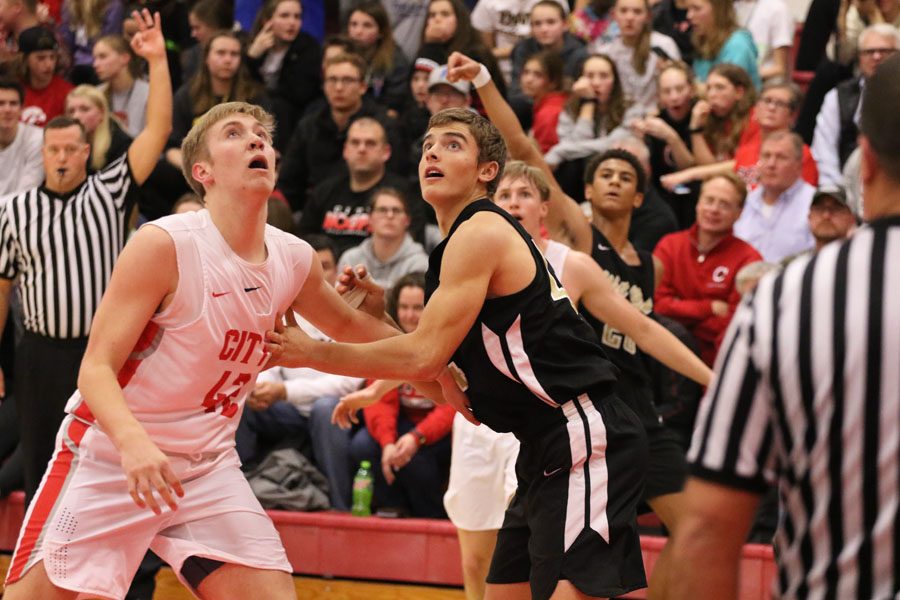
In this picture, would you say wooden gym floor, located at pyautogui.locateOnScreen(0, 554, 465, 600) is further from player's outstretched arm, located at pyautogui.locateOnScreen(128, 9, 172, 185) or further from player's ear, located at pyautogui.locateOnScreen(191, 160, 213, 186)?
player's ear, located at pyautogui.locateOnScreen(191, 160, 213, 186)

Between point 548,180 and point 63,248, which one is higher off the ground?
point 548,180

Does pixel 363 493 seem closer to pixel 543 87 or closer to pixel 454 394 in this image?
pixel 454 394

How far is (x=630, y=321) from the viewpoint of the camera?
16.1ft

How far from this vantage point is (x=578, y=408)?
3828mm

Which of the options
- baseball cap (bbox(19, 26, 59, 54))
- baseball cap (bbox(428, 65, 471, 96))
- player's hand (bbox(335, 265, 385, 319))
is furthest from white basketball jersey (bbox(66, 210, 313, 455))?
baseball cap (bbox(19, 26, 59, 54))

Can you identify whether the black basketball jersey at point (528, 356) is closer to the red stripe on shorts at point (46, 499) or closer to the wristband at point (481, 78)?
the red stripe on shorts at point (46, 499)

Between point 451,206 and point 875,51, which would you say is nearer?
point 451,206

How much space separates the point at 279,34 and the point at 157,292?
6.26 m

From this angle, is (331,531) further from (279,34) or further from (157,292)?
(279,34)

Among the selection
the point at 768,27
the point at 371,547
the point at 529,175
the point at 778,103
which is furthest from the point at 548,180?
the point at 768,27

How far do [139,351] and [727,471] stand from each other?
2.11m

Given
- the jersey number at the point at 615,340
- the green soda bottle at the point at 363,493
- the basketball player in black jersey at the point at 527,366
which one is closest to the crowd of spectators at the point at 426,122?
the green soda bottle at the point at 363,493

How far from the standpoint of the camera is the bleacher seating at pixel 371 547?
6.59 meters

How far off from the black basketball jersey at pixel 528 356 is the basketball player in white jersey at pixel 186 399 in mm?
192
